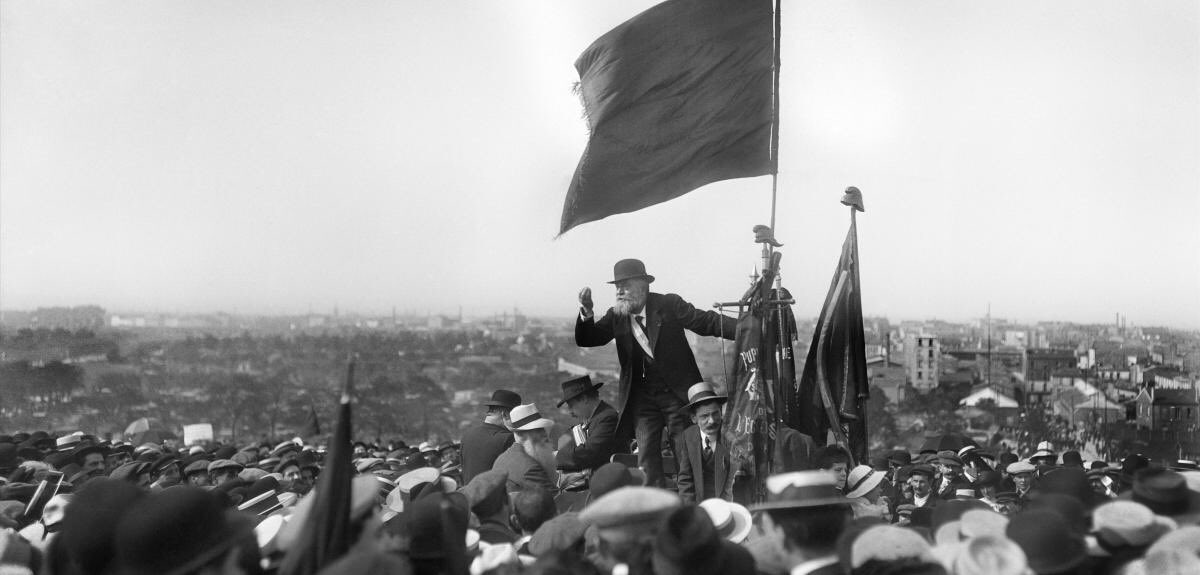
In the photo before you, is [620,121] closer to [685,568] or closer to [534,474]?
[534,474]

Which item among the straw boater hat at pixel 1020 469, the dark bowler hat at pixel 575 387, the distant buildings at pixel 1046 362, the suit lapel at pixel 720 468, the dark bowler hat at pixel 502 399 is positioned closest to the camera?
the suit lapel at pixel 720 468

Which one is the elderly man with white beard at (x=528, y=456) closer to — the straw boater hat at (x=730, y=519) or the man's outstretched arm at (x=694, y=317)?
the man's outstretched arm at (x=694, y=317)

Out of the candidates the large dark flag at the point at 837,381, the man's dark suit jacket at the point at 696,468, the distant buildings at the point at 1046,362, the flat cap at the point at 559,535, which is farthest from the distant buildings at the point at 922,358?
the flat cap at the point at 559,535

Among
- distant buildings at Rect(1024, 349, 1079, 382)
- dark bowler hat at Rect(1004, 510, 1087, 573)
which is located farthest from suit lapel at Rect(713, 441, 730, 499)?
distant buildings at Rect(1024, 349, 1079, 382)

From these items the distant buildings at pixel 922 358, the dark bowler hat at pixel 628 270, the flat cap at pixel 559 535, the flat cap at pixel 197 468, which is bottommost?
the distant buildings at pixel 922 358

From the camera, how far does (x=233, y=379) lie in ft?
231

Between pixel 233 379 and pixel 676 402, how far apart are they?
67265 mm

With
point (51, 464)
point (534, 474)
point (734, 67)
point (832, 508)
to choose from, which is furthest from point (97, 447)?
point (832, 508)

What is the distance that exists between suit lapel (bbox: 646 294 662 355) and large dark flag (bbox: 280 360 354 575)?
17.1ft

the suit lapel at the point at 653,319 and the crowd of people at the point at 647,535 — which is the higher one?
the suit lapel at the point at 653,319

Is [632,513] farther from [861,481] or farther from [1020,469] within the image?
[1020,469]

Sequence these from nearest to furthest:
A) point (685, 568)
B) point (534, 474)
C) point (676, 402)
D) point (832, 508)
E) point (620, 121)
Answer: point (685, 568) → point (832, 508) → point (534, 474) → point (676, 402) → point (620, 121)

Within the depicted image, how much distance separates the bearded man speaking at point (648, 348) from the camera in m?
8.34

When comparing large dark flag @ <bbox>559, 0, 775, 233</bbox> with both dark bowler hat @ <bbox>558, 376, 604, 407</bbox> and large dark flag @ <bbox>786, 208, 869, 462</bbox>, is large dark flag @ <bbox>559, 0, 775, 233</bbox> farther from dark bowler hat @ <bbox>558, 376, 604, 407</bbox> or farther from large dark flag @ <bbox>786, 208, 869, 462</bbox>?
large dark flag @ <bbox>786, 208, 869, 462</bbox>
